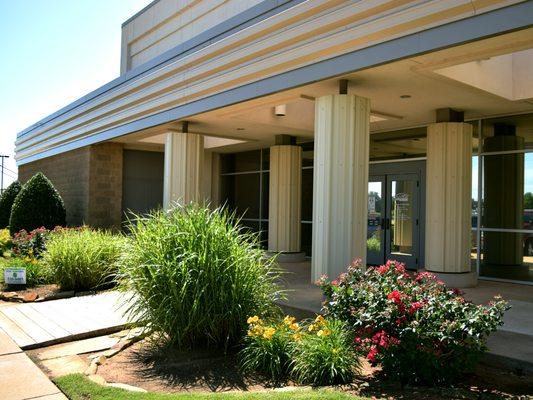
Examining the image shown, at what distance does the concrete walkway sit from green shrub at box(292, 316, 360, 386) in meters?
1.66

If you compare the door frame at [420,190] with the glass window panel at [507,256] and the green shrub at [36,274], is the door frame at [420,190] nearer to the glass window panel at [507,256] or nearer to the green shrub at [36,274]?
the glass window panel at [507,256]

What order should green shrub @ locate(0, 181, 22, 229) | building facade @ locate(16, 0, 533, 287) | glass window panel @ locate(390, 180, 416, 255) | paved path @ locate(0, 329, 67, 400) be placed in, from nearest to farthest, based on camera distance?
paved path @ locate(0, 329, 67, 400) → building facade @ locate(16, 0, 533, 287) → glass window panel @ locate(390, 180, 416, 255) → green shrub @ locate(0, 181, 22, 229)

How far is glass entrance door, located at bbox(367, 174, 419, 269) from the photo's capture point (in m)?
13.0

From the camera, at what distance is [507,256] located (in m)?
11.2

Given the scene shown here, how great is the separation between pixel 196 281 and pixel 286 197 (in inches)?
374

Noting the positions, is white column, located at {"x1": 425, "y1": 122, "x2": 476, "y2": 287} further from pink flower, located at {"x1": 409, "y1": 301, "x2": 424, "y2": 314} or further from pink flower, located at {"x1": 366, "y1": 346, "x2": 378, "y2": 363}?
pink flower, located at {"x1": 366, "y1": 346, "x2": 378, "y2": 363}

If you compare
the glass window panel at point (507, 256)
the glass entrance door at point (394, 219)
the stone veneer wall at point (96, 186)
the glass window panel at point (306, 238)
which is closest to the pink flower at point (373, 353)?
the glass window panel at point (507, 256)

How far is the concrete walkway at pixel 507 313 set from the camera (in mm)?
5527

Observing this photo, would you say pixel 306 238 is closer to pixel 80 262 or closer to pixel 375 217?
pixel 375 217

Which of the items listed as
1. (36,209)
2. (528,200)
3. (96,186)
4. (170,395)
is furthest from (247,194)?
(170,395)

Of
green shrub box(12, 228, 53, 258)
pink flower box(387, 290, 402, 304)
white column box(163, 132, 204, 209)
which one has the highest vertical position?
white column box(163, 132, 204, 209)

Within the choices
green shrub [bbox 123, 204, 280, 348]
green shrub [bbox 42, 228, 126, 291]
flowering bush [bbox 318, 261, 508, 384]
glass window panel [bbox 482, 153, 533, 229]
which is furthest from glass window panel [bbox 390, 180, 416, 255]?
flowering bush [bbox 318, 261, 508, 384]

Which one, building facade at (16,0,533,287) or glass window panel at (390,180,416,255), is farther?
glass window panel at (390,180,416,255)

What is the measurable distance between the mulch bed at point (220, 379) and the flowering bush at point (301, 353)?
17 centimetres
